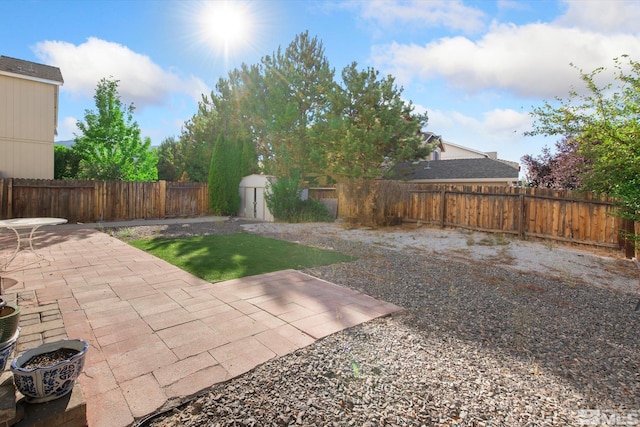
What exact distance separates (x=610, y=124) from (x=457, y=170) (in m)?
13.3

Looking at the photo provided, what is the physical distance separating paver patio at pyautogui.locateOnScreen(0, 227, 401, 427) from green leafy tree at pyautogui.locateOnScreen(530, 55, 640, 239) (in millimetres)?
4063

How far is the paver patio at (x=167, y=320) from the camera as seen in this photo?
7.27ft

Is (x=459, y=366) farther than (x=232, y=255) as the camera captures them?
No

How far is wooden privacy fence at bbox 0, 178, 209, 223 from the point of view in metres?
11.4

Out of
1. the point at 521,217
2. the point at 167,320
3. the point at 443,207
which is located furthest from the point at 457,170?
the point at 167,320

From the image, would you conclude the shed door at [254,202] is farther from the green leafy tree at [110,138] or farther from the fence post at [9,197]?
the fence post at [9,197]

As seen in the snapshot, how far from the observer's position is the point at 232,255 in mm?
6734

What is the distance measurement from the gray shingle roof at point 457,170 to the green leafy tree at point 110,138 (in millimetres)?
14261

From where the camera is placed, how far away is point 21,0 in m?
7.62

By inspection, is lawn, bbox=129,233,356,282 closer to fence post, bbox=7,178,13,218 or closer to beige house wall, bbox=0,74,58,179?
fence post, bbox=7,178,13,218

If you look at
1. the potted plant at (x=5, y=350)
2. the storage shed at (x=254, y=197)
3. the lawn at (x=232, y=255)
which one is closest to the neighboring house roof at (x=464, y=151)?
the storage shed at (x=254, y=197)

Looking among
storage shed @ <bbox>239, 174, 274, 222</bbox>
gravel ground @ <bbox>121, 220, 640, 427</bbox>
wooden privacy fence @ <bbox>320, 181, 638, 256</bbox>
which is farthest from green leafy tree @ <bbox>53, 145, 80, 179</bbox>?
gravel ground @ <bbox>121, 220, 640, 427</bbox>

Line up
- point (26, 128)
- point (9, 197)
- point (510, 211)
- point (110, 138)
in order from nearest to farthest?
point (510, 211) < point (9, 197) < point (26, 128) < point (110, 138)

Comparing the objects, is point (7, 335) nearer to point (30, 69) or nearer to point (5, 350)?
point (5, 350)
